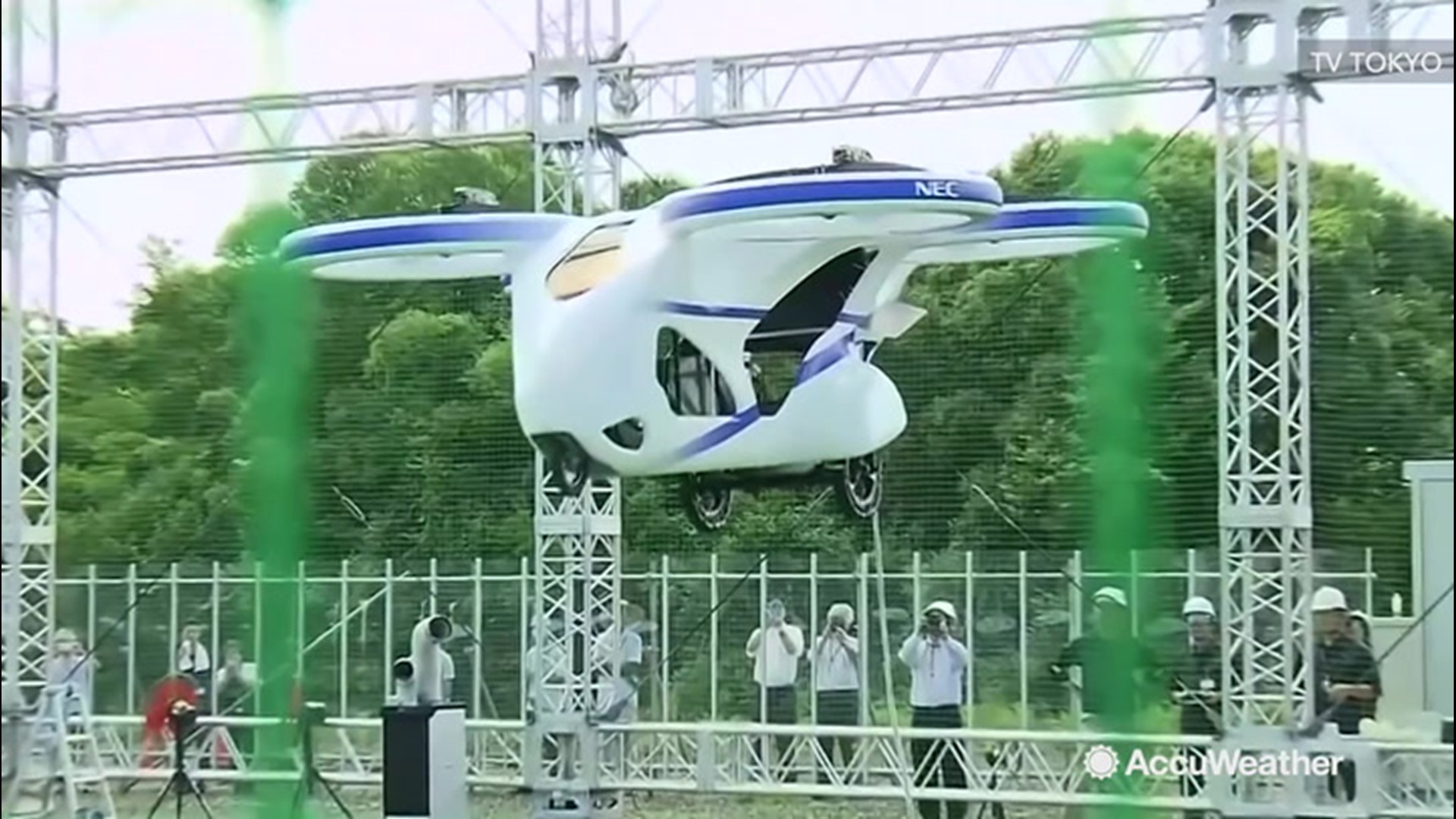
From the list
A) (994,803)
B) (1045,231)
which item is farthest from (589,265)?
(994,803)

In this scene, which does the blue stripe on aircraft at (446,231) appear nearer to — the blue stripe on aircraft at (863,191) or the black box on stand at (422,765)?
the blue stripe on aircraft at (863,191)

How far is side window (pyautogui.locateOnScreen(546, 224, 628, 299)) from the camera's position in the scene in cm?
713

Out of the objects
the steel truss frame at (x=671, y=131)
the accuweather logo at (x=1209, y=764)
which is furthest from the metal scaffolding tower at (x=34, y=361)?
the accuweather logo at (x=1209, y=764)

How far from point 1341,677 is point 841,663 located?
1.90 m

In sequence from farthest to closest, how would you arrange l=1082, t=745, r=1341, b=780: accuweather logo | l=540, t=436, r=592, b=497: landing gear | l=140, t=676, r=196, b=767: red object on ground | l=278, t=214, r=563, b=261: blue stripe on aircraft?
1. l=140, t=676, r=196, b=767: red object on ground
2. l=278, t=214, r=563, b=261: blue stripe on aircraft
3. l=1082, t=745, r=1341, b=780: accuweather logo
4. l=540, t=436, r=592, b=497: landing gear

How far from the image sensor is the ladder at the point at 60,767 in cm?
773

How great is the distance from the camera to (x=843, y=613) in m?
8.60

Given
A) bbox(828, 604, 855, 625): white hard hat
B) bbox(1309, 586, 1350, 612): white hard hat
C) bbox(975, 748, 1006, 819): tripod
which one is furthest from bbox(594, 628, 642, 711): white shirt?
bbox(1309, 586, 1350, 612): white hard hat

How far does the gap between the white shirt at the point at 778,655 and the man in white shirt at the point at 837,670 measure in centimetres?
9

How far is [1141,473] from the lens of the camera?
8.04 meters

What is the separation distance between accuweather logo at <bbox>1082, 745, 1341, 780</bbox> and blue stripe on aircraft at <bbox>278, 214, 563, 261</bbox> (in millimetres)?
2415

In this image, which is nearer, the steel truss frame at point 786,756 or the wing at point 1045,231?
the wing at point 1045,231

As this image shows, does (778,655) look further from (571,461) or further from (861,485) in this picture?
(571,461)

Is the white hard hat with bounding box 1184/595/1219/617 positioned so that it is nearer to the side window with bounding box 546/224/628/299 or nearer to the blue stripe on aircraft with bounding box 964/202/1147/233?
the blue stripe on aircraft with bounding box 964/202/1147/233
